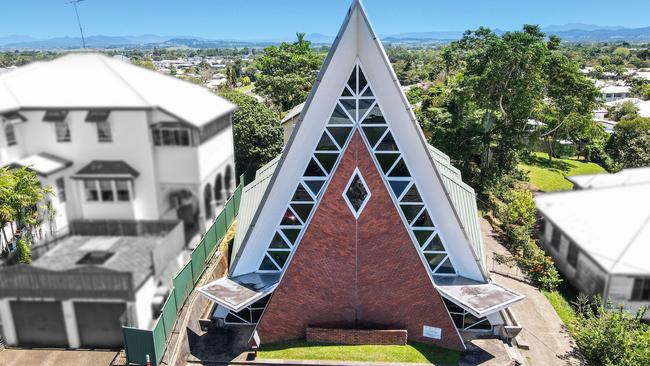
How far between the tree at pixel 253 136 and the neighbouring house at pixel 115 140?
1938 cm

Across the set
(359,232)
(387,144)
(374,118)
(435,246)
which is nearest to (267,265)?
(359,232)

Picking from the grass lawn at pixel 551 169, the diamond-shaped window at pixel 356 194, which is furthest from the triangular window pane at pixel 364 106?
the grass lawn at pixel 551 169

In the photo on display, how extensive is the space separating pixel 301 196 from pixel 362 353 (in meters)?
5.61

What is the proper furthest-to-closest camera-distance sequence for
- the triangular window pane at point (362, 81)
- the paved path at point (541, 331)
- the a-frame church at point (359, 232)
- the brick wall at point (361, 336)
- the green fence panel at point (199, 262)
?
the paved path at point (541, 331) → the brick wall at point (361, 336) → the a-frame church at point (359, 232) → the triangular window pane at point (362, 81) → the green fence panel at point (199, 262)

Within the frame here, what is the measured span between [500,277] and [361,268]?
9.66m

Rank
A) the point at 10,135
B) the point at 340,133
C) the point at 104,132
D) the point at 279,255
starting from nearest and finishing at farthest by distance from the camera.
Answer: the point at 104,132, the point at 10,135, the point at 340,133, the point at 279,255

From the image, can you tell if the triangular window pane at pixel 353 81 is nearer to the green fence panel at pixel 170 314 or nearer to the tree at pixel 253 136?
the green fence panel at pixel 170 314

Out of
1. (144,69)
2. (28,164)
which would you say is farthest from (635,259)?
(28,164)

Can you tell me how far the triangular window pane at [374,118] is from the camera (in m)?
11.9

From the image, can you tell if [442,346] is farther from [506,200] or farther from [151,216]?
[506,200]

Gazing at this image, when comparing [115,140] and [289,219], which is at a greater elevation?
[115,140]

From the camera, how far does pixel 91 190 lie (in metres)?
3.53

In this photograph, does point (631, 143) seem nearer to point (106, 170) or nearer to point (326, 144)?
point (326, 144)

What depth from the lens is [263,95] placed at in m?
44.9
